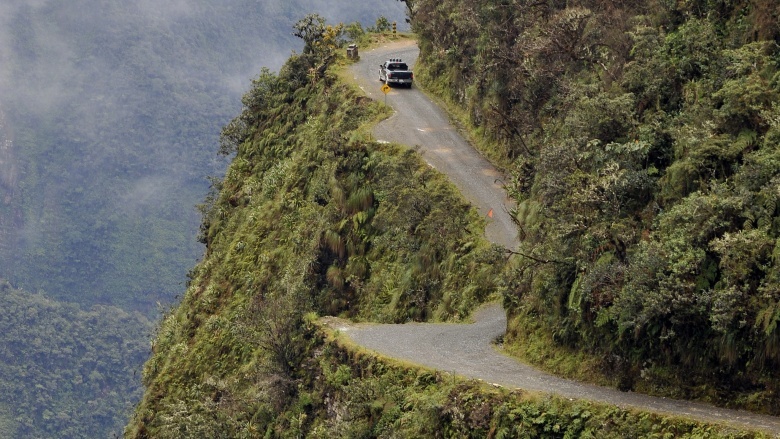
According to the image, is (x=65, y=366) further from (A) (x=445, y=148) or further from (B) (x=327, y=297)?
(B) (x=327, y=297)

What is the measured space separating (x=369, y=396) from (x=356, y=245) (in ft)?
43.1

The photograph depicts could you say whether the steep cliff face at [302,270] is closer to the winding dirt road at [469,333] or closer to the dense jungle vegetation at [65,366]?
the winding dirt road at [469,333]

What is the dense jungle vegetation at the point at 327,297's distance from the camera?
Answer: 24.3 m

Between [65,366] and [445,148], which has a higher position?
[65,366]

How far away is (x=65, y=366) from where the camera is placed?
170m

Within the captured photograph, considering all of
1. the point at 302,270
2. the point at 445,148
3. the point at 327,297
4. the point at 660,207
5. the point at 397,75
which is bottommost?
the point at 660,207

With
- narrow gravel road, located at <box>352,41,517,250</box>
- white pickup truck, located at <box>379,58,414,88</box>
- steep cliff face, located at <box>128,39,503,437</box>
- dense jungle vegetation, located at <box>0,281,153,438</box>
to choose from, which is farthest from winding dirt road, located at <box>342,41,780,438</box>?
dense jungle vegetation, located at <box>0,281,153,438</box>

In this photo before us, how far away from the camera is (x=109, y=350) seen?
591ft

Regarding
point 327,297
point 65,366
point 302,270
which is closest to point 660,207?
point 327,297

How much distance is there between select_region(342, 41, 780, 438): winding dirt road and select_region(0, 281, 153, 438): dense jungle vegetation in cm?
10372

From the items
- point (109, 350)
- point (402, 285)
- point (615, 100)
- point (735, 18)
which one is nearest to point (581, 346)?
point (615, 100)

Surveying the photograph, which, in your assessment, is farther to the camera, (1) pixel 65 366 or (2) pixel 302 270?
(1) pixel 65 366

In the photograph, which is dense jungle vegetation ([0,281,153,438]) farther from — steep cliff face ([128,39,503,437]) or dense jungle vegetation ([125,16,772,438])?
dense jungle vegetation ([125,16,772,438])

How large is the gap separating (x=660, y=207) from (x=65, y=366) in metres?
156
